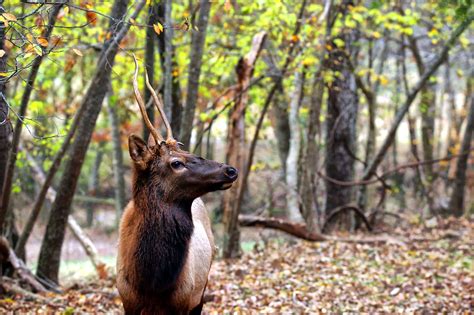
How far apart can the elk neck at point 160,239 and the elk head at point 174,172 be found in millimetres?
53

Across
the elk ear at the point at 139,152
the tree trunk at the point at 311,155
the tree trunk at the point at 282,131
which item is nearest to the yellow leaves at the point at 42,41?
the elk ear at the point at 139,152

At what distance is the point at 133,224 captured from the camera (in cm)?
570

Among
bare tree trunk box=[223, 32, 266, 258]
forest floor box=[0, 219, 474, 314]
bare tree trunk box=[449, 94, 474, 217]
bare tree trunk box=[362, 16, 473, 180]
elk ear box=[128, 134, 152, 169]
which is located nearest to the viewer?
elk ear box=[128, 134, 152, 169]

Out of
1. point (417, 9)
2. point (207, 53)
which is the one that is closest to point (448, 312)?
point (207, 53)

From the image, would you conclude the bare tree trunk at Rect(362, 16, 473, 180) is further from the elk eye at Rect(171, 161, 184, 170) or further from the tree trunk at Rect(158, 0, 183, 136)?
the elk eye at Rect(171, 161, 184, 170)

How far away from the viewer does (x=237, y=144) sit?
38.3ft

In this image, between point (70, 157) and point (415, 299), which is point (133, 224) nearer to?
point (70, 157)

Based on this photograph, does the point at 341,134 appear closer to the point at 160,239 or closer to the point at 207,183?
the point at 207,183

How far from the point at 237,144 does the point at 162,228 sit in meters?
6.22

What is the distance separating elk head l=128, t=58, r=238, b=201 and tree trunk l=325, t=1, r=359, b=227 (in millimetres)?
10046

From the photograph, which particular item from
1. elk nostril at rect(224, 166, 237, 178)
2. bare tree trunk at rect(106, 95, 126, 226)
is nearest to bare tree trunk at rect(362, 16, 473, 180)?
bare tree trunk at rect(106, 95, 126, 226)

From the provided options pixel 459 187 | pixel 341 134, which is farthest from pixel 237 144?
pixel 459 187

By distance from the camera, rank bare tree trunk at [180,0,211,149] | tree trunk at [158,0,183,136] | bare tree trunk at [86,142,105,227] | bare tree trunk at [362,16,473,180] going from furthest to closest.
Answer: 1. bare tree trunk at [86,142,105,227]
2. bare tree trunk at [362,16,473,180]
3. tree trunk at [158,0,183,136]
4. bare tree trunk at [180,0,211,149]

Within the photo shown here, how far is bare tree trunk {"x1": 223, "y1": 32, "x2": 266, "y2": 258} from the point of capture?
37.3 ft
